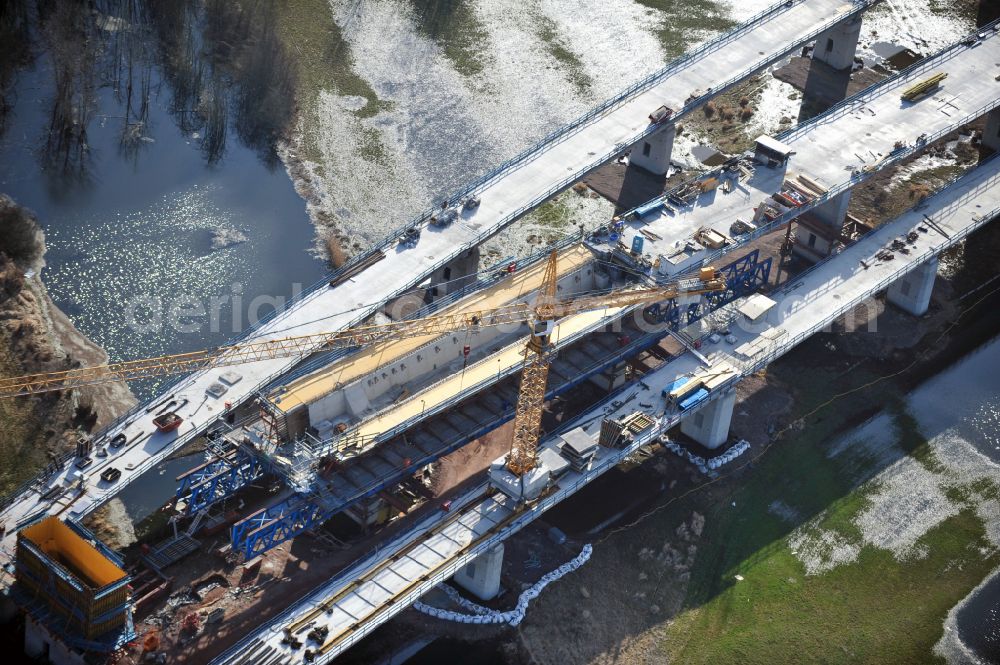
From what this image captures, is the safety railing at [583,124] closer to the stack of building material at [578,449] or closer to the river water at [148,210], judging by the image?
the river water at [148,210]

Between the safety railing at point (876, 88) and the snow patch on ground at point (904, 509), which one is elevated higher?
the safety railing at point (876, 88)

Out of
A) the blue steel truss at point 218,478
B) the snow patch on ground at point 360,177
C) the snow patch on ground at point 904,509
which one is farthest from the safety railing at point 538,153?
the snow patch on ground at point 904,509

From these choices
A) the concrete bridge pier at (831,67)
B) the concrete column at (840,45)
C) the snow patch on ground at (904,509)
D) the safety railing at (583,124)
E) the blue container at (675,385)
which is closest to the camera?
the snow patch on ground at (904,509)

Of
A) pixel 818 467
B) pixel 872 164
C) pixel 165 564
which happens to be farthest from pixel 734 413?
pixel 165 564

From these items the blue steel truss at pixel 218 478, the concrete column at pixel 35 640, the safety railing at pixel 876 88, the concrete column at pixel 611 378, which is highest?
the safety railing at pixel 876 88

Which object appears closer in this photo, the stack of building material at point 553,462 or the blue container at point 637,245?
the stack of building material at point 553,462

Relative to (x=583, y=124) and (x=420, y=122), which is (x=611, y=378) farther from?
(x=420, y=122)

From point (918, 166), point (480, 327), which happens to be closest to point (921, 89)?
point (918, 166)
